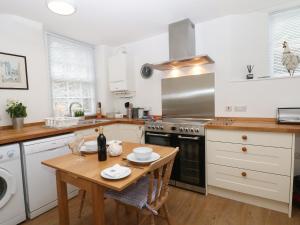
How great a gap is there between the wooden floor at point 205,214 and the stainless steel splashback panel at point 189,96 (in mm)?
1230

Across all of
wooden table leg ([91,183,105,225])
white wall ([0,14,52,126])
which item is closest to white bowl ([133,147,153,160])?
wooden table leg ([91,183,105,225])

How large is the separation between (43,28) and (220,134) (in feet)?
9.69

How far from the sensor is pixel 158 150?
5.19ft

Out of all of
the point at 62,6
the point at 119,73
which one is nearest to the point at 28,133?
the point at 62,6

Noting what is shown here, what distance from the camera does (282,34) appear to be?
2.32 metres

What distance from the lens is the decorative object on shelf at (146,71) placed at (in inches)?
127

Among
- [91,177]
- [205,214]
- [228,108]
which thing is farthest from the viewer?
[228,108]

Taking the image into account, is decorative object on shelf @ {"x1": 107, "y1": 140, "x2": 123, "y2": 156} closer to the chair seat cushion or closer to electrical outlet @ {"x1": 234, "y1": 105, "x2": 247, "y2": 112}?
the chair seat cushion

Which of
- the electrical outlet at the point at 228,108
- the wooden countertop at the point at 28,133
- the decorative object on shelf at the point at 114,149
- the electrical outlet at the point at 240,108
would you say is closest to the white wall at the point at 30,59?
the wooden countertop at the point at 28,133

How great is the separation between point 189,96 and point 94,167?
6.63 feet

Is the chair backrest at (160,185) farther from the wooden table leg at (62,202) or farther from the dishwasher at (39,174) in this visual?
the dishwasher at (39,174)

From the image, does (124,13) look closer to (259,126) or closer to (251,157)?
(259,126)

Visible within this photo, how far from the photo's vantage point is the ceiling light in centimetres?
148

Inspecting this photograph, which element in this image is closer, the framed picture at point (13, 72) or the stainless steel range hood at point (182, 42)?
the framed picture at point (13, 72)
